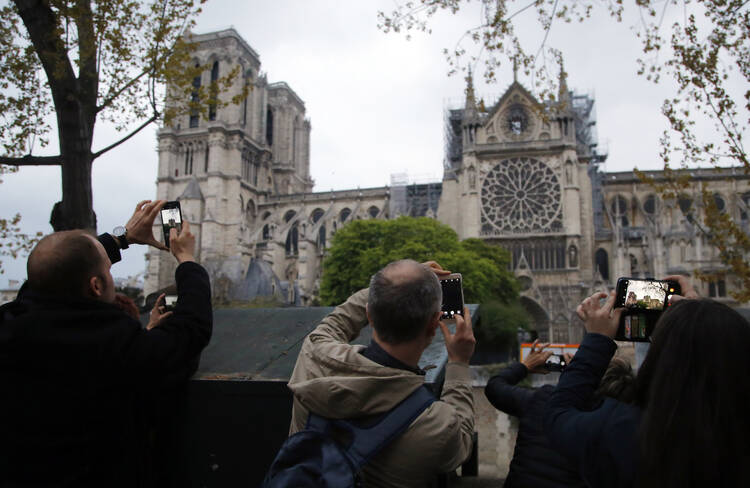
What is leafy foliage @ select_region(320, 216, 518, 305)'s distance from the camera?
29.2 m

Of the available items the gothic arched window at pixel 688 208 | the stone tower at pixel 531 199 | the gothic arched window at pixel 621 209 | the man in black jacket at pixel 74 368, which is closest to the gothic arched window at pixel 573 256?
the stone tower at pixel 531 199

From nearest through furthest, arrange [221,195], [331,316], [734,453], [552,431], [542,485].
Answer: [734,453] → [552,431] → [542,485] → [331,316] → [221,195]

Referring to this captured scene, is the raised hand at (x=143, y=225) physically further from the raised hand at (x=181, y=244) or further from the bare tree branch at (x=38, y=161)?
the bare tree branch at (x=38, y=161)

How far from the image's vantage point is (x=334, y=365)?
2.02m

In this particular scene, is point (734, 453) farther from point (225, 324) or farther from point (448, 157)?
point (448, 157)

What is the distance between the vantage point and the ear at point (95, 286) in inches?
84.3

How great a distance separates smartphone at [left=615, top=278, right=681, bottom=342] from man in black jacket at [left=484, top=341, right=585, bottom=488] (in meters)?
0.40

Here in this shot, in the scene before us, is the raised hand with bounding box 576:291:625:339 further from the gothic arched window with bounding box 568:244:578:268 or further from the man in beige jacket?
the gothic arched window with bounding box 568:244:578:268

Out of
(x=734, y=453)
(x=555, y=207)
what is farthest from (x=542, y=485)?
(x=555, y=207)

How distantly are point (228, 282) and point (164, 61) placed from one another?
31125 mm

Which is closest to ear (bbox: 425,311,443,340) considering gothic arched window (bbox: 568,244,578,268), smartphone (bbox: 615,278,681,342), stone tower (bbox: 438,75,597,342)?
smartphone (bbox: 615,278,681,342)

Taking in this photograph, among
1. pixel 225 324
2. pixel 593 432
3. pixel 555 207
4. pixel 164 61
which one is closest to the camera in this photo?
pixel 593 432

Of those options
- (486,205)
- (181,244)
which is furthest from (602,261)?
(181,244)

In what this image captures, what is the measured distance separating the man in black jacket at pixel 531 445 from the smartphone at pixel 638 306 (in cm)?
40
